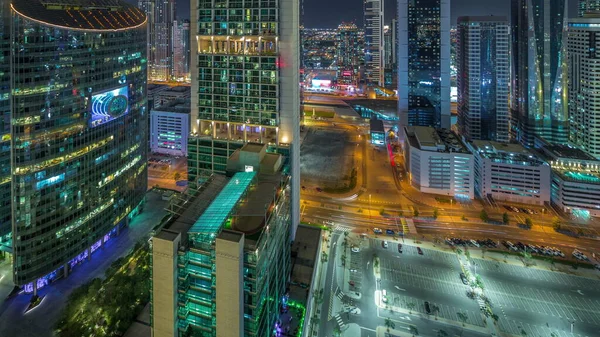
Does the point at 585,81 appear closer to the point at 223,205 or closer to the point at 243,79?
the point at 243,79

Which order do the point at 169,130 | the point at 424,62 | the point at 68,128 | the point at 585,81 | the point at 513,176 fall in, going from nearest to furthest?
the point at 68,128 < the point at 513,176 < the point at 585,81 < the point at 169,130 < the point at 424,62

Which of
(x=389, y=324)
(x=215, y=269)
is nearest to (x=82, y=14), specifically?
(x=215, y=269)

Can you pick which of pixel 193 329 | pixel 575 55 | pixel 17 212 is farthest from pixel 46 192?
pixel 575 55

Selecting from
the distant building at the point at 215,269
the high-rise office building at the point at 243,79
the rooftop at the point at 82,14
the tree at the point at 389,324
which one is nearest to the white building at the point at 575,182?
the tree at the point at 389,324

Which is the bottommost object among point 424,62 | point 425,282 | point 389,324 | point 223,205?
point 389,324

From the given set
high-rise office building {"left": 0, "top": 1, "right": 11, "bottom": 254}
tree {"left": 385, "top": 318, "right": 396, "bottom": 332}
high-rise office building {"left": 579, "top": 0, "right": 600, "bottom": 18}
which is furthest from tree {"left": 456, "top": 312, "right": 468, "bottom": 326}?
high-rise office building {"left": 579, "top": 0, "right": 600, "bottom": 18}

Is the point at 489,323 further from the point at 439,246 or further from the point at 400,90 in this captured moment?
the point at 400,90

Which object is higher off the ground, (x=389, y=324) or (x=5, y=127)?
(x=5, y=127)
